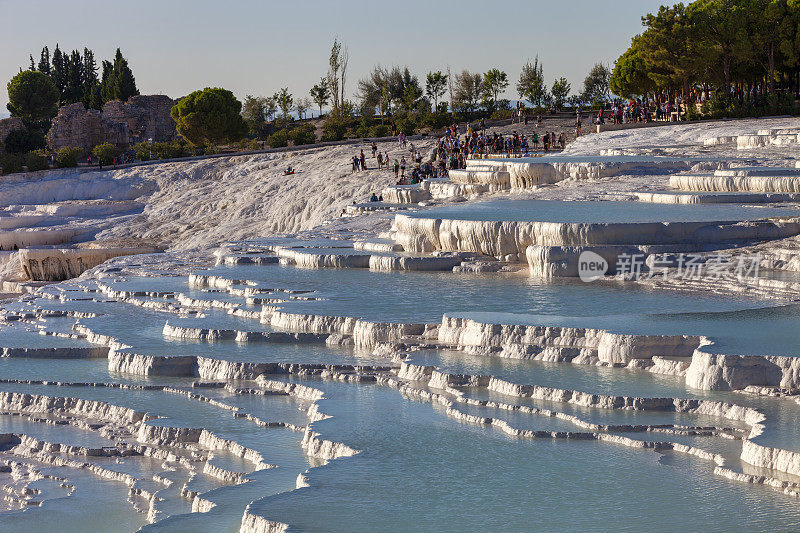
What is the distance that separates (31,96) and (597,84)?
30574 millimetres

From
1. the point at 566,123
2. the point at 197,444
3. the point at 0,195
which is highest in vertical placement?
the point at 566,123

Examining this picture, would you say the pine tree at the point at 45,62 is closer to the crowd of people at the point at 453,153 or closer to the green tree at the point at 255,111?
the green tree at the point at 255,111

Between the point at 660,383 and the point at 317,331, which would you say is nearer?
the point at 660,383

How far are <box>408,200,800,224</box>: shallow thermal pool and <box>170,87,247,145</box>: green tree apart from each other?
1282 inches

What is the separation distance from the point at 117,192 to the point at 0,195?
13.9 ft

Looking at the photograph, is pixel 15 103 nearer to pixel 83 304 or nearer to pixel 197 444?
pixel 83 304

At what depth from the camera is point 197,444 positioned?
28.8ft

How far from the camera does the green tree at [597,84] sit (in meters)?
56.2

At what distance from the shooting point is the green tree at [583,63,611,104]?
56219 millimetres

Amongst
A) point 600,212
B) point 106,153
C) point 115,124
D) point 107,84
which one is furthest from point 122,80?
point 600,212

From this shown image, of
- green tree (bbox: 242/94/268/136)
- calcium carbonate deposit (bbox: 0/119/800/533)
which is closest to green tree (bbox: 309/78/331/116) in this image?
green tree (bbox: 242/94/268/136)

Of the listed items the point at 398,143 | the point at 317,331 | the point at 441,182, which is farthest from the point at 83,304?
the point at 398,143

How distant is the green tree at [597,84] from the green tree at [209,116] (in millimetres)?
18837

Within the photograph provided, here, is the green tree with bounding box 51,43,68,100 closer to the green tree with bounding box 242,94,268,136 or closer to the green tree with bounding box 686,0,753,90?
the green tree with bounding box 242,94,268,136
